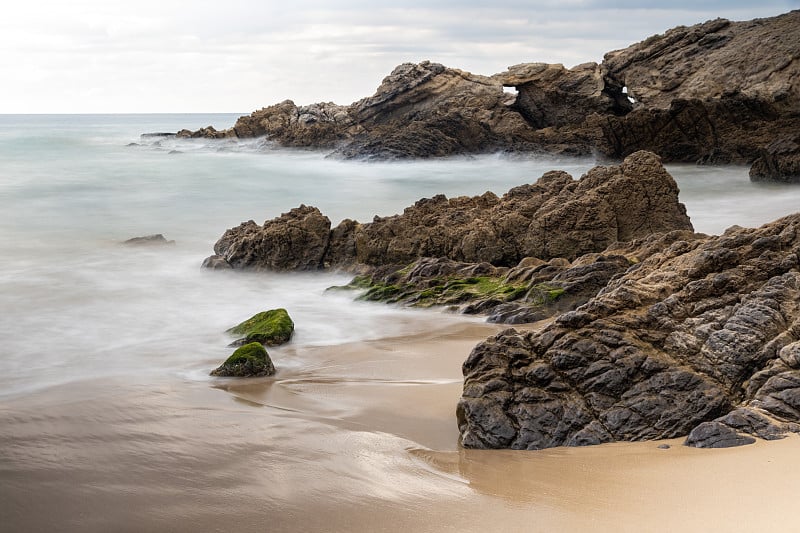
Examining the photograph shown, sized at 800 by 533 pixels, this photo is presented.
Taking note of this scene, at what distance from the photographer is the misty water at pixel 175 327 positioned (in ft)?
15.7

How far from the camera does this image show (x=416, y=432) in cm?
529

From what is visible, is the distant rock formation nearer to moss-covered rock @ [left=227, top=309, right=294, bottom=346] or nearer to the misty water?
the misty water

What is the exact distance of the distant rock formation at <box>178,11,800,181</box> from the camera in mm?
26328

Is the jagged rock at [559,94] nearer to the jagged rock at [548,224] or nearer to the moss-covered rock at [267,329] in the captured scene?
the jagged rock at [548,224]

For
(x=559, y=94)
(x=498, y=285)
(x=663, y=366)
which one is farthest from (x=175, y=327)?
(x=559, y=94)

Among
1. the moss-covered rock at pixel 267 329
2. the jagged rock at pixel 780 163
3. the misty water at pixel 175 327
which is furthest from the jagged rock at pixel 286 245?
the jagged rock at pixel 780 163

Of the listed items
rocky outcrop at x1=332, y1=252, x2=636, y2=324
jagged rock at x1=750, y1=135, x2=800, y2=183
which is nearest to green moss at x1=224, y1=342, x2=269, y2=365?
rocky outcrop at x1=332, y1=252, x2=636, y2=324

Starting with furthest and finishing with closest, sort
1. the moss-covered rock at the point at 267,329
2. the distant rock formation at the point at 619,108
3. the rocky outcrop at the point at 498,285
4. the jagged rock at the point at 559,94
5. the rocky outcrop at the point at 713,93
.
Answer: the jagged rock at the point at 559,94 → the distant rock formation at the point at 619,108 → the rocky outcrop at the point at 713,93 → the rocky outcrop at the point at 498,285 → the moss-covered rock at the point at 267,329

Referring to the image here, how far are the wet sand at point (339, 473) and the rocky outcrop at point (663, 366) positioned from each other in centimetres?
18

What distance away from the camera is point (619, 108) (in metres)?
35.8

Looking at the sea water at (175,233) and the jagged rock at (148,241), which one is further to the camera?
the jagged rock at (148,241)

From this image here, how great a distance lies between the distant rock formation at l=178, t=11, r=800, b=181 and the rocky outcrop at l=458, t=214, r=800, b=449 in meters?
17.4

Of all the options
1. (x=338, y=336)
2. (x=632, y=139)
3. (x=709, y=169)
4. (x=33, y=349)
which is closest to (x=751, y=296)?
(x=338, y=336)

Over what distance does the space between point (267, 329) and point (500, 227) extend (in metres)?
4.26
